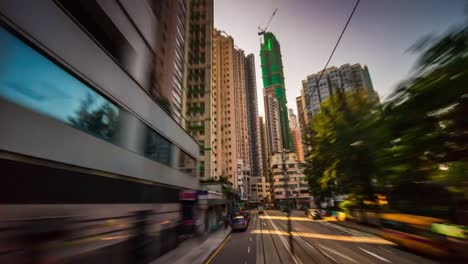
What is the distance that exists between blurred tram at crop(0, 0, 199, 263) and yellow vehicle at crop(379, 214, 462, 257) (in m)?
13.9

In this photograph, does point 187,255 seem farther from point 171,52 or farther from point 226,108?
point 226,108

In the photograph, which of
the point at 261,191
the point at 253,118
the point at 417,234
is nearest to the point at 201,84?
the point at 417,234

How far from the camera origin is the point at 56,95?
247 inches

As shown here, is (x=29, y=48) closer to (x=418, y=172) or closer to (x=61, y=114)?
(x=61, y=114)

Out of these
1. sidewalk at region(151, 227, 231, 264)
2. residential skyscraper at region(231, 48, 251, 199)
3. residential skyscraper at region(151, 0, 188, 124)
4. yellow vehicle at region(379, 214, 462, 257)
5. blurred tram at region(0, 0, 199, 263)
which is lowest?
sidewalk at region(151, 227, 231, 264)

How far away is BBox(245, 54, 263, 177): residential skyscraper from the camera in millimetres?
129312

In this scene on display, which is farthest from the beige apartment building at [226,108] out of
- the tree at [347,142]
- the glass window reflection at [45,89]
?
the glass window reflection at [45,89]

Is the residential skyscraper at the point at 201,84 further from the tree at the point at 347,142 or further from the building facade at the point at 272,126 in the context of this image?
the building facade at the point at 272,126

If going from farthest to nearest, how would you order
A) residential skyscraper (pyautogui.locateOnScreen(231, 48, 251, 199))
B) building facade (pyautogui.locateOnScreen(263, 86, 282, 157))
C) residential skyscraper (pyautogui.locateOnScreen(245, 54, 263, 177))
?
residential skyscraper (pyautogui.locateOnScreen(245, 54, 263, 177)) → building facade (pyautogui.locateOnScreen(263, 86, 282, 157)) → residential skyscraper (pyautogui.locateOnScreen(231, 48, 251, 199))

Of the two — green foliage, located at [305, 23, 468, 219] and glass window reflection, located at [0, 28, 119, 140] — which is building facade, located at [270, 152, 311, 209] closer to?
green foliage, located at [305, 23, 468, 219]

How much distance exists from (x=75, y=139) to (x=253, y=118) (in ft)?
440

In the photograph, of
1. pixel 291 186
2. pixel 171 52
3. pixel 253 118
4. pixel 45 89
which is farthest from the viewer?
pixel 253 118

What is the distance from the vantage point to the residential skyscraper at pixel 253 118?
424ft

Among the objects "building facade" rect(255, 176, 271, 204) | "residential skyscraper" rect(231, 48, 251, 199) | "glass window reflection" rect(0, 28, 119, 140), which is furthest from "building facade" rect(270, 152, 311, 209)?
"glass window reflection" rect(0, 28, 119, 140)
